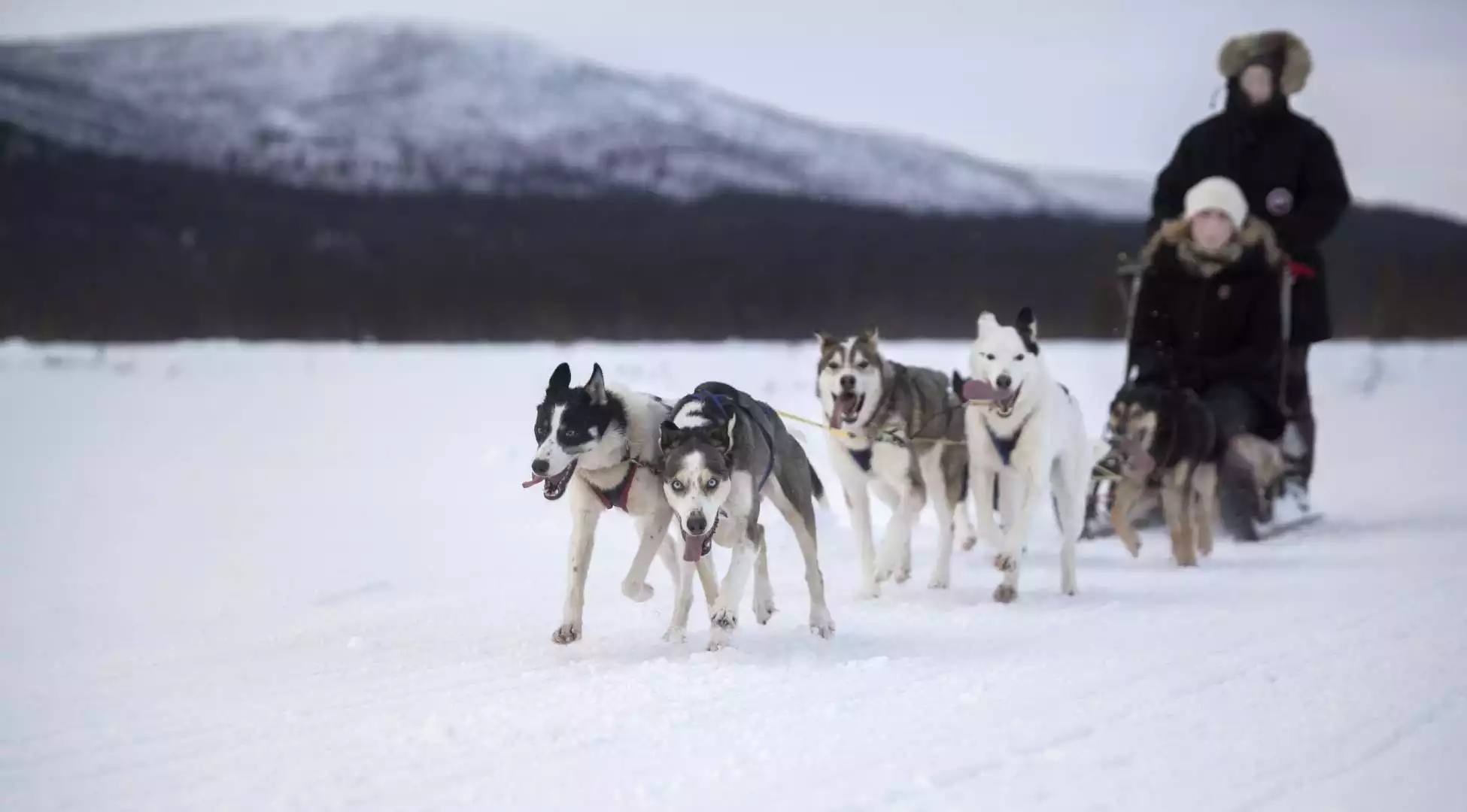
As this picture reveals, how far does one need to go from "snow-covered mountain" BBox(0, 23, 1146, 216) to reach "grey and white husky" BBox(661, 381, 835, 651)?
25.2ft

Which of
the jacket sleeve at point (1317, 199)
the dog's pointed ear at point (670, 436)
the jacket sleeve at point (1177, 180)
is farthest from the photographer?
the jacket sleeve at point (1177, 180)

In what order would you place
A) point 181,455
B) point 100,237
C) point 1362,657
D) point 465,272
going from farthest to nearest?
point 465,272 < point 100,237 < point 181,455 < point 1362,657

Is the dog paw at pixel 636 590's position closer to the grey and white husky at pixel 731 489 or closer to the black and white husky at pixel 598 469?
the black and white husky at pixel 598 469

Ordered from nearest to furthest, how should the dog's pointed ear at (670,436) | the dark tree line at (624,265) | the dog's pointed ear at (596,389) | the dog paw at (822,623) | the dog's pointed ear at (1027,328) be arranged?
the dog's pointed ear at (670,436) → the dog's pointed ear at (596,389) → the dog paw at (822,623) → the dog's pointed ear at (1027,328) → the dark tree line at (624,265)

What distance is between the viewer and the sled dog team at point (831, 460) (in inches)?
172

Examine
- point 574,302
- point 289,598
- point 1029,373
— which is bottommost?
point 289,598

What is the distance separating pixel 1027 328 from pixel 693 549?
7.21 feet

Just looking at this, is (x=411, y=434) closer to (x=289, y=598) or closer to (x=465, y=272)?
(x=465, y=272)

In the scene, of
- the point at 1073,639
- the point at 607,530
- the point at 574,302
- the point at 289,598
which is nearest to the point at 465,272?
the point at 574,302

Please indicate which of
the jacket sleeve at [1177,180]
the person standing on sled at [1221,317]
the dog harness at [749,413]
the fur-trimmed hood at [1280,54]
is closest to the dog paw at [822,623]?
the dog harness at [749,413]

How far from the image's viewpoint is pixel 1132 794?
2.81 m

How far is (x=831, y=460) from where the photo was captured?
616cm

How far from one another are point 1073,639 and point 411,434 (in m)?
7.06

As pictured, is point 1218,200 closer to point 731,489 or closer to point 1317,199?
point 1317,199
